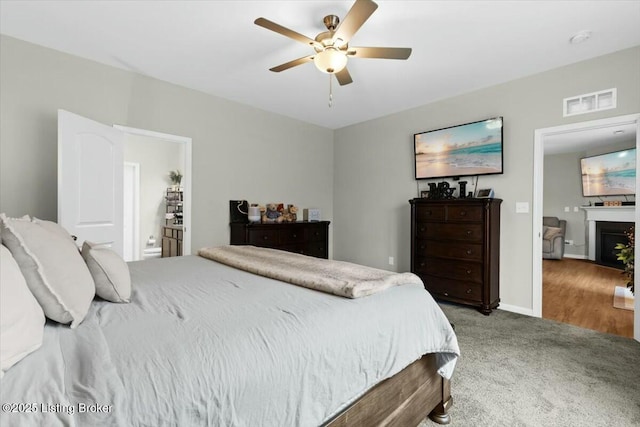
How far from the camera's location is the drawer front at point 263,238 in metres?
3.91

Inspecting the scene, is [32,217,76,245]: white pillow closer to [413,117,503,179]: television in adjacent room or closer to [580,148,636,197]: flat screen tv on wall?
[413,117,503,179]: television in adjacent room

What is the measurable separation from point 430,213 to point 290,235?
1888 millimetres

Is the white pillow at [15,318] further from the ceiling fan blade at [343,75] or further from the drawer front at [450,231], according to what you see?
the drawer front at [450,231]

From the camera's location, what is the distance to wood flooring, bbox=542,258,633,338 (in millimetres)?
3035

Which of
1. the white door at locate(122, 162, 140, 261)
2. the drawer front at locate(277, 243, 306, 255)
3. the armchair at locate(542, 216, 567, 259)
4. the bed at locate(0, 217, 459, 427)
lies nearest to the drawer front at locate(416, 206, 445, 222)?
the drawer front at locate(277, 243, 306, 255)

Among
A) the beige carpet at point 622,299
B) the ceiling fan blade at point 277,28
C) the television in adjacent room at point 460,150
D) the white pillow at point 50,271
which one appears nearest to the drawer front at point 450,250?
the television in adjacent room at point 460,150

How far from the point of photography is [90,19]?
237 cm

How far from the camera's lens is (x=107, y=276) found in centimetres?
130

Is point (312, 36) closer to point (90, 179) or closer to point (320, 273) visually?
point (320, 273)

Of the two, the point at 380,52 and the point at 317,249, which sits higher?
the point at 380,52

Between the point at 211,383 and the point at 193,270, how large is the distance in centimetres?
129

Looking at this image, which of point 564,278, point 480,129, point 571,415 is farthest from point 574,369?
point 564,278

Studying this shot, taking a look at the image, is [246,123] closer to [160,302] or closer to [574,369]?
[160,302]

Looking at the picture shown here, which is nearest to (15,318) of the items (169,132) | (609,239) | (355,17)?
(355,17)
